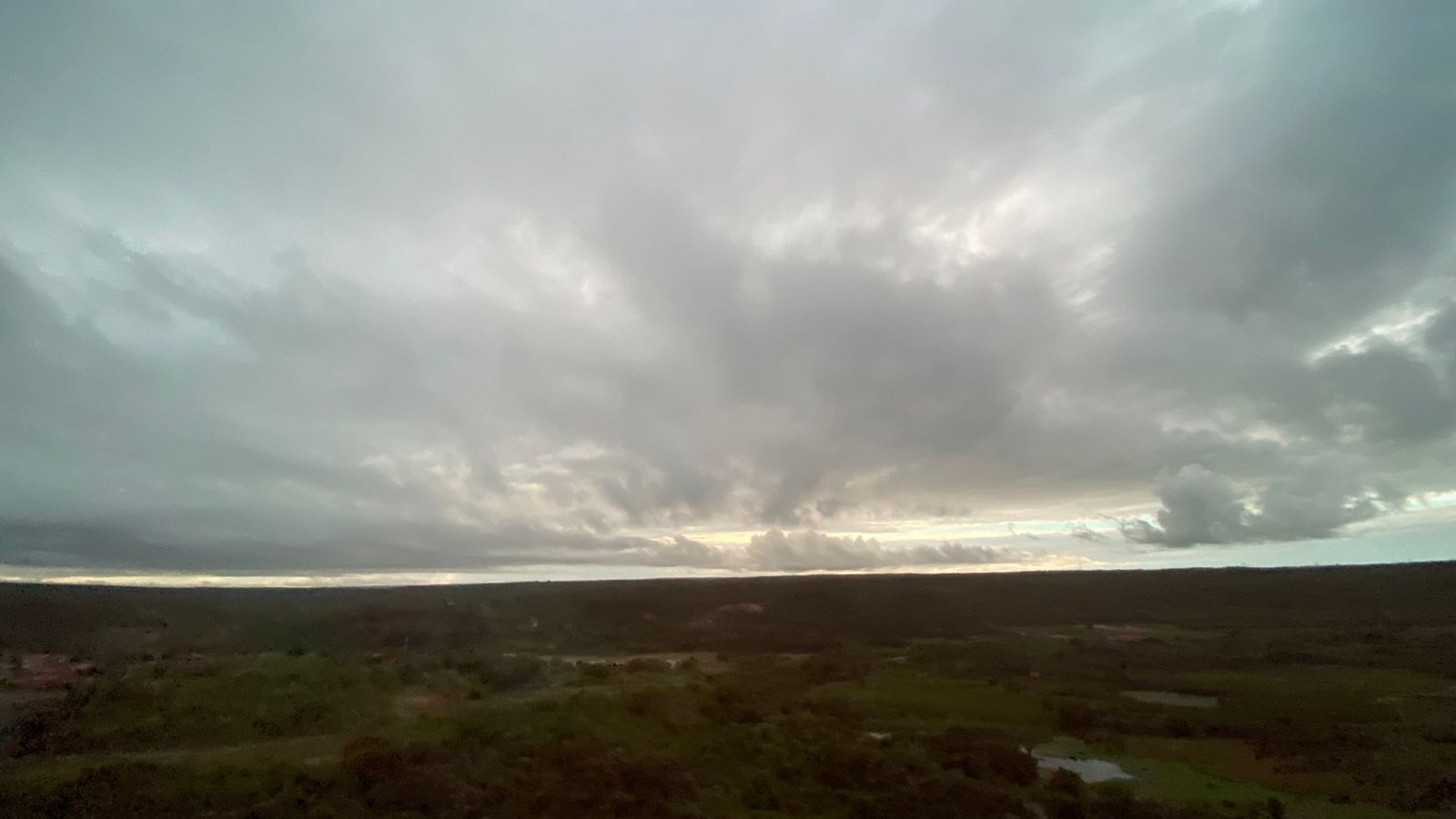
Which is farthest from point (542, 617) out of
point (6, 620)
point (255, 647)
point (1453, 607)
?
point (1453, 607)

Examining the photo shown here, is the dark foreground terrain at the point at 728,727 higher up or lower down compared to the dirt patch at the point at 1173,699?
higher up

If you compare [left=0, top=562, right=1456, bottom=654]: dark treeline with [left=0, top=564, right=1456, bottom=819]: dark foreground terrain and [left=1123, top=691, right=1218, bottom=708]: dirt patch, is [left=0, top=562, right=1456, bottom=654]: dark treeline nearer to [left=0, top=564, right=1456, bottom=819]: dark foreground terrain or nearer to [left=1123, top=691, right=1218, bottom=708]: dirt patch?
[left=0, top=564, right=1456, bottom=819]: dark foreground terrain

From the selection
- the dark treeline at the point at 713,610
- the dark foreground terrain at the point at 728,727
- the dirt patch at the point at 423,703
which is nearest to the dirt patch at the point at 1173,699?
the dark foreground terrain at the point at 728,727

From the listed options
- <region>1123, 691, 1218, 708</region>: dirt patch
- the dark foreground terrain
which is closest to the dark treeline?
the dark foreground terrain

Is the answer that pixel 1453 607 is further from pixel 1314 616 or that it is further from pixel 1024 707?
pixel 1024 707

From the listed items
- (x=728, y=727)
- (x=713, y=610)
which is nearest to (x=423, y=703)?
(x=728, y=727)

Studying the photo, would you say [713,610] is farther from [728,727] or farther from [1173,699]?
[728,727]

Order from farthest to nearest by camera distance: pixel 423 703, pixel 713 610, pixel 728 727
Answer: pixel 713 610
pixel 423 703
pixel 728 727

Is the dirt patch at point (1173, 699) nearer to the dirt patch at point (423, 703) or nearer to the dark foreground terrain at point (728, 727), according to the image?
the dark foreground terrain at point (728, 727)
